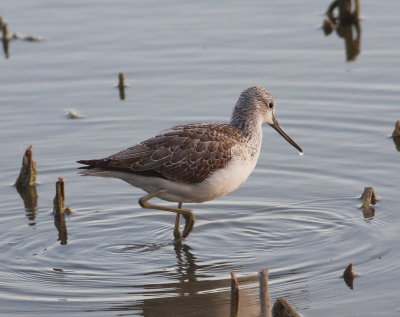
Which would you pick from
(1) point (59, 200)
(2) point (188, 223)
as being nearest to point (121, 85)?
(1) point (59, 200)

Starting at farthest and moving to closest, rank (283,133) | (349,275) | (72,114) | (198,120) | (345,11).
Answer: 1. (345,11)
2. (72,114)
3. (198,120)
4. (283,133)
5. (349,275)

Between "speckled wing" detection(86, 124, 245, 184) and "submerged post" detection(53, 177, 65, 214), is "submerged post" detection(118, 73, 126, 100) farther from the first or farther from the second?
"speckled wing" detection(86, 124, 245, 184)

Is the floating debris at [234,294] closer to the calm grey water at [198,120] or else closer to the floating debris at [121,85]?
the calm grey water at [198,120]

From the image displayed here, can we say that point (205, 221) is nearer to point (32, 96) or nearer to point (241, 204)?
point (241, 204)

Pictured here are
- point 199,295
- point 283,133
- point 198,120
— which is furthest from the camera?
point 198,120

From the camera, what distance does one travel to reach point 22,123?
1389 cm

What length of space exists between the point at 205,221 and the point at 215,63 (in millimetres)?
4606

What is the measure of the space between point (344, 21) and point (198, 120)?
461 centimetres

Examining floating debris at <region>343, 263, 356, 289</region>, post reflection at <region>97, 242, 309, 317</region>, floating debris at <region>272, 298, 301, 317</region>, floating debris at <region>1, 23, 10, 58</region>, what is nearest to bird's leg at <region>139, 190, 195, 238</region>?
post reflection at <region>97, 242, 309, 317</region>

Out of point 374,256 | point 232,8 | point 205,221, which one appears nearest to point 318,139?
point 205,221

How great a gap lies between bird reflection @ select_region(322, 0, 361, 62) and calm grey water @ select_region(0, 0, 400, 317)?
0.18 m

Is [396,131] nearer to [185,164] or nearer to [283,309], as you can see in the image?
[185,164]

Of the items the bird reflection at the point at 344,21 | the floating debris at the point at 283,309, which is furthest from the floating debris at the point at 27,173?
the bird reflection at the point at 344,21

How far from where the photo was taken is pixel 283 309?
816 cm
